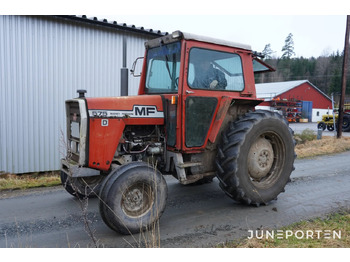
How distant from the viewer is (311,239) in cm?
340

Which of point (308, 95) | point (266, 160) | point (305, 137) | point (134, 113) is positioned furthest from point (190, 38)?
point (308, 95)

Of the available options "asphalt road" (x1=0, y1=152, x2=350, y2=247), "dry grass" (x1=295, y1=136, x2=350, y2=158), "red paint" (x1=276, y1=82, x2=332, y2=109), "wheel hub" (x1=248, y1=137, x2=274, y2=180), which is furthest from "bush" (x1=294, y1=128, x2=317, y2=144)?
"red paint" (x1=276, y1=82, x2=332, y2=109)

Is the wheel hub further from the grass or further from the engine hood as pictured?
the engine hood

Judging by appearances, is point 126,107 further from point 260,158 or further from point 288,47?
point 288,47

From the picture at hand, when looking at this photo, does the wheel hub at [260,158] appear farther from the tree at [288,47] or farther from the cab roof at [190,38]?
the tree at [288,47]

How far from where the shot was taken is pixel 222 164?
170 inches

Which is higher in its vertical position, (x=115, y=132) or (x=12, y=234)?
(x=115, y=132)

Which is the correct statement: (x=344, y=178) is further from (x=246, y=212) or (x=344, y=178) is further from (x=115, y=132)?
(x=115, y=132)

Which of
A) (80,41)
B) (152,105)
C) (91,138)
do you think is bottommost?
(91,138)

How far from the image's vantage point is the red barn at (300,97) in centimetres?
3244

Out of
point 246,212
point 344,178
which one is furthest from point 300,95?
point 246,212

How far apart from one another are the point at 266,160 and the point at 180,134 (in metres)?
1.60

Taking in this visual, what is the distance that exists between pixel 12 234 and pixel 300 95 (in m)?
37.2

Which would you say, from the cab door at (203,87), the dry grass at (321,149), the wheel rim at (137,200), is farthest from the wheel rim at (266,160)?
the dry grass at (321,149)
